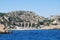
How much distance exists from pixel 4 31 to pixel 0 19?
79899 millimetres

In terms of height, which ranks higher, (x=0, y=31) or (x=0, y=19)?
(x=0, y=31)

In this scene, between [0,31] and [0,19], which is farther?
[0,19]

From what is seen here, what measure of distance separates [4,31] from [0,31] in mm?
3679

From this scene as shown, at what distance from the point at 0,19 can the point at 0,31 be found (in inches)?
3274

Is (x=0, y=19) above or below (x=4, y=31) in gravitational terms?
below

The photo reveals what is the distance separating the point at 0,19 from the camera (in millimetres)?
197500

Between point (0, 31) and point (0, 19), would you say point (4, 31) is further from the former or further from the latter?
point (0, 19)

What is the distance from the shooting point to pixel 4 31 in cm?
11838

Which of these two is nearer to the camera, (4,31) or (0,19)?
(4,31)

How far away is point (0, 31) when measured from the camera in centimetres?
11494

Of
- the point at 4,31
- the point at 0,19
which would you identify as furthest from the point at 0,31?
the point at 0,19
